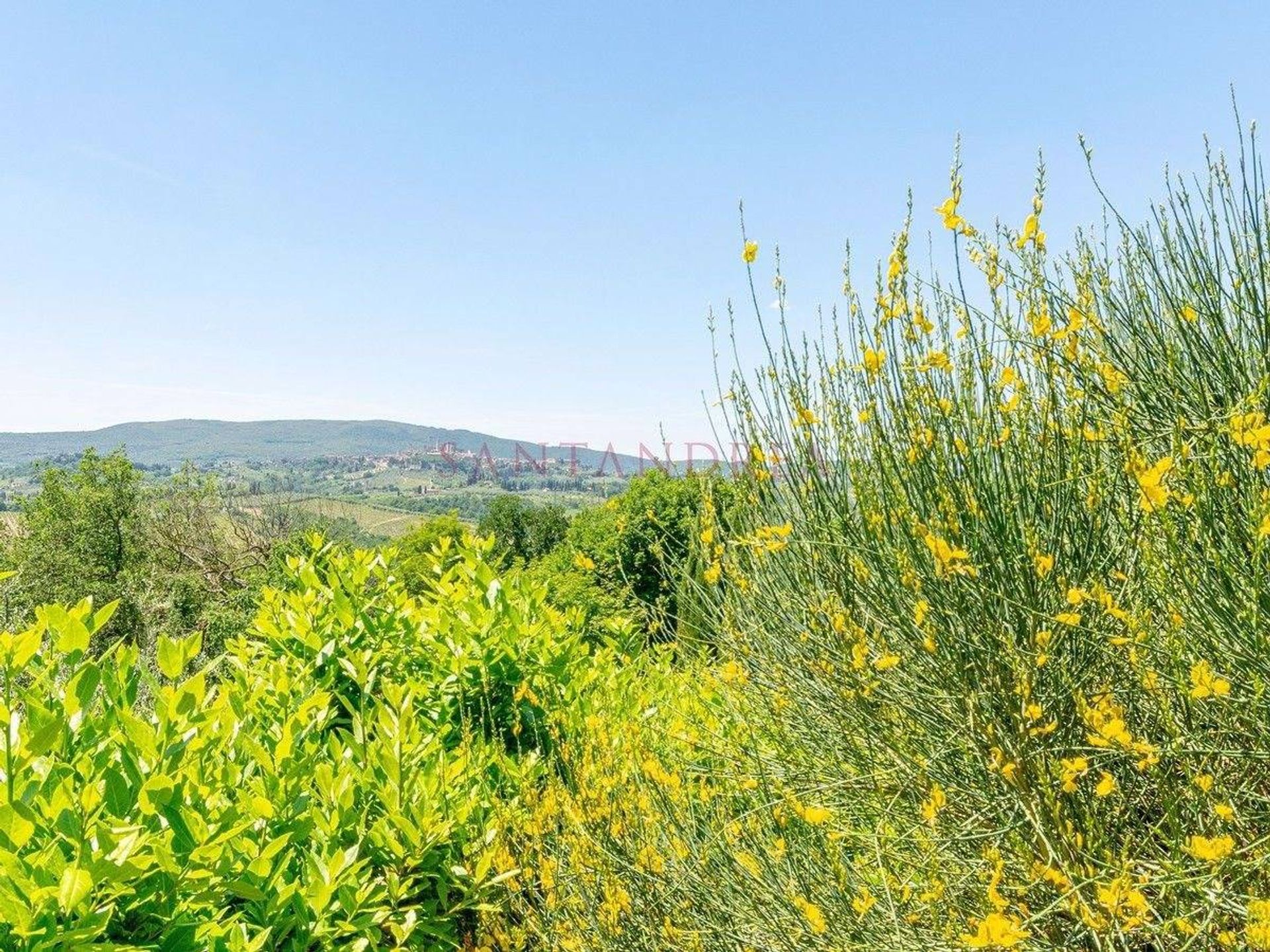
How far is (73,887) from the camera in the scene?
4.54ft

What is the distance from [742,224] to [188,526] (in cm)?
2854

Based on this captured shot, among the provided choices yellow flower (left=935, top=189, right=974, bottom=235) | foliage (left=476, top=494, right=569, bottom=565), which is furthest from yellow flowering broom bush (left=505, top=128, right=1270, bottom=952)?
foliage (left=476, top=494, right=569, bottom=565)

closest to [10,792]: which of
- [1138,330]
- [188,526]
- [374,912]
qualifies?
[374,912]

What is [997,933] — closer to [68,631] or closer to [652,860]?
[652,860]

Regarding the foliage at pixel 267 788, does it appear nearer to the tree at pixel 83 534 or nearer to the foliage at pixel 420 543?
the foliage at pixel 420 543

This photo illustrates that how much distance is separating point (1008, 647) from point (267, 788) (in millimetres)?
1888

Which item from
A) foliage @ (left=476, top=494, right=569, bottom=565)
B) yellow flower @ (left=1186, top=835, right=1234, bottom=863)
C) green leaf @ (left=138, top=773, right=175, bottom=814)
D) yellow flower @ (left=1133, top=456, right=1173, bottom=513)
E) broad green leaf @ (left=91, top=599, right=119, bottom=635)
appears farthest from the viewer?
foliage @ (left=476, top=494, right=569, bottom=565)

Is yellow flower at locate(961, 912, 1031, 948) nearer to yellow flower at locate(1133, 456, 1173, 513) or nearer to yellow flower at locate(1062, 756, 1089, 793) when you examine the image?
yellow flower at locate(1062, 756, 1089, 793)

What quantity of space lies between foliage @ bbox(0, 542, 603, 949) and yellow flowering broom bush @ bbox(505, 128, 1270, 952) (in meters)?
0.46

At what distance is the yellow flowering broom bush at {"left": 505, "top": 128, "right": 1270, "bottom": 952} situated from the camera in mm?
1750

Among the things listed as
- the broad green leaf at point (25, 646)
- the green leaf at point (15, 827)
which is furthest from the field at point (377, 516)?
the green leaf at point (15, 827)

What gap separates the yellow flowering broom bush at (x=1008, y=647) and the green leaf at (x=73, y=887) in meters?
1.47

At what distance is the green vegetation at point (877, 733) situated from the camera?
1656 millimetres

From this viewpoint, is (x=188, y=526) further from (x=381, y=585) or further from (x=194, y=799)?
(x=194, y=799)
